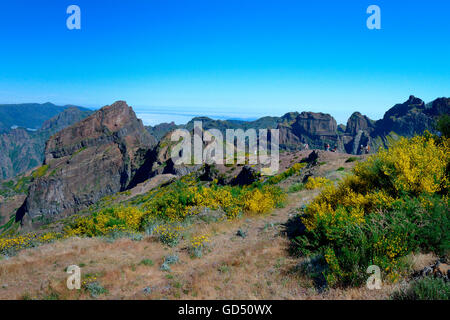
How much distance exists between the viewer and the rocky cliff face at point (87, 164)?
14425 centimetres

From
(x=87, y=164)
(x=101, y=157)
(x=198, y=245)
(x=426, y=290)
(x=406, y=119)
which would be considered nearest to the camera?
(x=426, y=290)

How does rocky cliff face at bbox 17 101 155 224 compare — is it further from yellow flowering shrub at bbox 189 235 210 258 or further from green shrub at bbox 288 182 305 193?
yellow flowering shrub at bbox 189 235 210 258

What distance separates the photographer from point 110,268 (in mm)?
8008

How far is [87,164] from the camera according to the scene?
6403 inches

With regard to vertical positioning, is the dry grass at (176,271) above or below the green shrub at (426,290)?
below

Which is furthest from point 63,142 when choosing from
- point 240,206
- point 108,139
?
point 240,206

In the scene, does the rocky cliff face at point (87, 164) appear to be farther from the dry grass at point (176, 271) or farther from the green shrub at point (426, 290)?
the green shrub at point (426, 290)

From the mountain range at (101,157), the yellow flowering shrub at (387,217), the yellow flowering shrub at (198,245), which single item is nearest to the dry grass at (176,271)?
the yellow flowering shrub at (198,245)

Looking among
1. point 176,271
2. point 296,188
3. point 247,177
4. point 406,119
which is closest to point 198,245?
point 176,271

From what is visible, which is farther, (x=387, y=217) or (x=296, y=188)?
(x=296, y=188)

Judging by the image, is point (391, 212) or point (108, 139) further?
point (108, 139)

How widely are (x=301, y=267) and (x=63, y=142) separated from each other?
212 metres

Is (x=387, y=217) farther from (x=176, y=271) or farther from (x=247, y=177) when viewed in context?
(x=247, y=177)

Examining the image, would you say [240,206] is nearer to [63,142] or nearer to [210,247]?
[210,247]
